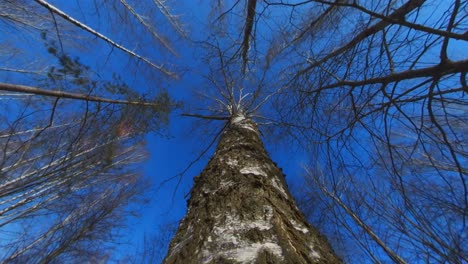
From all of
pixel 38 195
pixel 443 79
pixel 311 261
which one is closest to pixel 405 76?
pixel 443 79

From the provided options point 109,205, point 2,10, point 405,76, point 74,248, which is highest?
point 405,76

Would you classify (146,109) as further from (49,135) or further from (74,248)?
(74,248)

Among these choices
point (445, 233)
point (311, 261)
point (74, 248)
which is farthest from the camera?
point (74, 248)

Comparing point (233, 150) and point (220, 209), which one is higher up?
point (233, 150)

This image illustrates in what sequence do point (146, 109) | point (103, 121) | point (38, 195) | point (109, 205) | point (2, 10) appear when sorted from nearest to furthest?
point (2, 10), point (103, 121), point (146, 109), point (38, 195), point (109, 205)

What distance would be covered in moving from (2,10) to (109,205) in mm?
5683

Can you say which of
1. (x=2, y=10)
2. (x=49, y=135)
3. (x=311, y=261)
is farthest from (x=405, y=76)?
(x=49, y=135)

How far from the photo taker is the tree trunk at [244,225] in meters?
1.03

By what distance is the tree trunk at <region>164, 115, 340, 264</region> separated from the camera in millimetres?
1030

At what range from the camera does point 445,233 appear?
2.15 metres

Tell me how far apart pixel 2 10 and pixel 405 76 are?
5.23 meters

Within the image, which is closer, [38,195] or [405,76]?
[405,76]

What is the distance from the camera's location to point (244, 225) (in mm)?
1211

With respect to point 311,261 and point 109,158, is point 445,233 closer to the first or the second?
point 311,261
